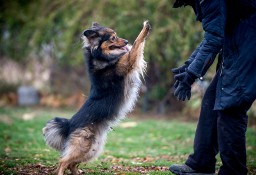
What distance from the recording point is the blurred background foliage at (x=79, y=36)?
1380 cm

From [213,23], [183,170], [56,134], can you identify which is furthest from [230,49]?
[56,134]

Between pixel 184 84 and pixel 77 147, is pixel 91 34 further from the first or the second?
pixel 184 84

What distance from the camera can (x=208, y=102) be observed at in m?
5.00

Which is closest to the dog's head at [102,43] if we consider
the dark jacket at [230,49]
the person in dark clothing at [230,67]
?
the person in dark clothing at [230,67]

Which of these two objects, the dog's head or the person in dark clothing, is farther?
the dog's head

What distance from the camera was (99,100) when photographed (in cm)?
566

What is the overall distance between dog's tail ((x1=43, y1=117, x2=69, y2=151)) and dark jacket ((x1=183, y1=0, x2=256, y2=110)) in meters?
2.17

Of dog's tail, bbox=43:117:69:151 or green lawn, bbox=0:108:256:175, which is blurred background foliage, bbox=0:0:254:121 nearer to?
green lawn, bbox=0:108:256:175

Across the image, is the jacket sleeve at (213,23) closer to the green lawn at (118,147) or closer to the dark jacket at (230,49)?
the dark jacket at (230,49)

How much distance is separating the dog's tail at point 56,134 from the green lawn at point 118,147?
1.41ft

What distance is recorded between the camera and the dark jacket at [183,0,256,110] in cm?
414

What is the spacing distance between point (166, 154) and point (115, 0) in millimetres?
7731

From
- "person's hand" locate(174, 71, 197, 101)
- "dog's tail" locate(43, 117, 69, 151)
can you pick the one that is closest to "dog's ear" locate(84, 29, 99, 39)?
"dog's tail" locate(43, 117, 69, 151)

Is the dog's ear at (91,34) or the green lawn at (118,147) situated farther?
the green lawn at (118,147)
